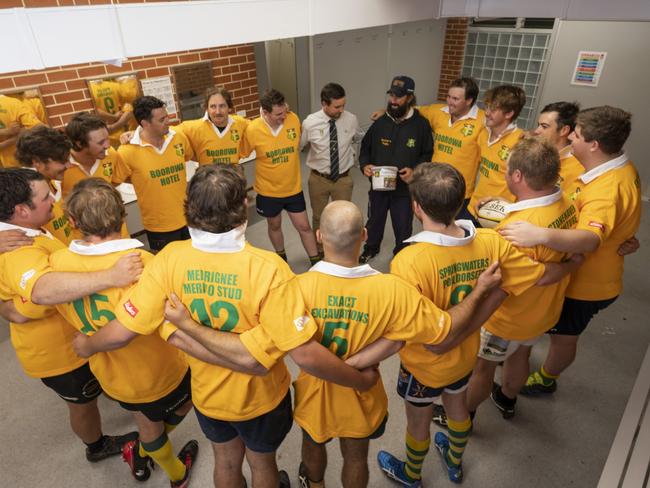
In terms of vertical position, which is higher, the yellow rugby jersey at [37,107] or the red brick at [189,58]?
the red brick at [189,58]

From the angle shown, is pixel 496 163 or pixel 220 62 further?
pixel 220 62

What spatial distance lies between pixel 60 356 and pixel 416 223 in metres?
3.78

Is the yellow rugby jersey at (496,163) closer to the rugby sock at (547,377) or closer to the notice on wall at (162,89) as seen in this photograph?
the rugby sock at (547,377)

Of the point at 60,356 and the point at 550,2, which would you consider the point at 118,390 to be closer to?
the point at 60,356

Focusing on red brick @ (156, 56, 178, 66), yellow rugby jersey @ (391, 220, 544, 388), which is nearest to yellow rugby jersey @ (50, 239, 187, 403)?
yellow rugby jersey @ (391, 220, 544, 388)

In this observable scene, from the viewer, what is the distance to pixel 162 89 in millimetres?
4137

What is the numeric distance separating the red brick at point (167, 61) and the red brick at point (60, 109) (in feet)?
3.08

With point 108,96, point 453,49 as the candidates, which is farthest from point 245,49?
point 453,49

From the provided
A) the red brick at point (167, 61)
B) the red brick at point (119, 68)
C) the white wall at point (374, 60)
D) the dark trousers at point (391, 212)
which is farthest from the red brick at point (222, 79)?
the dark trousers at point (391, 212)

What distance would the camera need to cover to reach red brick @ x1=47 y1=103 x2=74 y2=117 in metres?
3.50

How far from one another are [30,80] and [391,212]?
3.25 meters

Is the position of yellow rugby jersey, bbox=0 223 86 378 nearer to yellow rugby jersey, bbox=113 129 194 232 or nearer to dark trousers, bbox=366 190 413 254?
yellow rugby jersey, bbox=113 129 194 232

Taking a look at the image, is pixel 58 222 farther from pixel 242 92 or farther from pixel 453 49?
pixel 453 49

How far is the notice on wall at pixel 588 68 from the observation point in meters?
5.06
